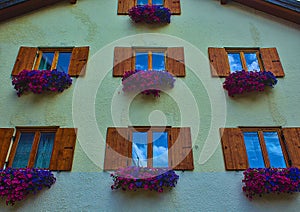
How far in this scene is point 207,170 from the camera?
6.51 meters

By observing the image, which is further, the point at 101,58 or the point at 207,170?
the point at 101,58

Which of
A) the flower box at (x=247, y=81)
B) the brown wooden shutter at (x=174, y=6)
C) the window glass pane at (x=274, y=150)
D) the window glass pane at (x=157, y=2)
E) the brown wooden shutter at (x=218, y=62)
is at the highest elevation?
the window glass pane at (x=157, y=2)

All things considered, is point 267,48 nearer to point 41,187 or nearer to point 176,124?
point 176,124

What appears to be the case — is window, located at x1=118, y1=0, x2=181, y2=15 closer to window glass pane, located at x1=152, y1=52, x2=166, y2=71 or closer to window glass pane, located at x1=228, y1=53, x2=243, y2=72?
window glass pane, located at x1=152, y1=52, x2=166, y2=71

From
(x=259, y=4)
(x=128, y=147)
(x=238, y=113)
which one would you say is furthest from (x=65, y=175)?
(x=259, y=4)

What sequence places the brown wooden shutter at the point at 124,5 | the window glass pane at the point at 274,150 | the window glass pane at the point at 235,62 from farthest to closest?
1. the brown wooden shutter at the point at 124,5
2. the window glass pane at the point at 235,62
3. the window glass pane at the point at 274,150

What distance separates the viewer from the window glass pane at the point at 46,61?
8.25 meters

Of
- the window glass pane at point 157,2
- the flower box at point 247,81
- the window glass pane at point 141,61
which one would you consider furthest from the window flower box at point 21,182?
the window glass pane at point 157,2

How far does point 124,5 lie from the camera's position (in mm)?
9430

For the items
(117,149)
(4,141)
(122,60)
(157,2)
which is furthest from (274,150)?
(4,141)

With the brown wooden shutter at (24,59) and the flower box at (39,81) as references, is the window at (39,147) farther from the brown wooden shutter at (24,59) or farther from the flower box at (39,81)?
the brown wooden shutter at (24,59)

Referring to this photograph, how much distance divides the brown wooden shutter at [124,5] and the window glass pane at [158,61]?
1.67 m

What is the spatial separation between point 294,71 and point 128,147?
4426 mm

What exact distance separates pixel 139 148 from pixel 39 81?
271cm
